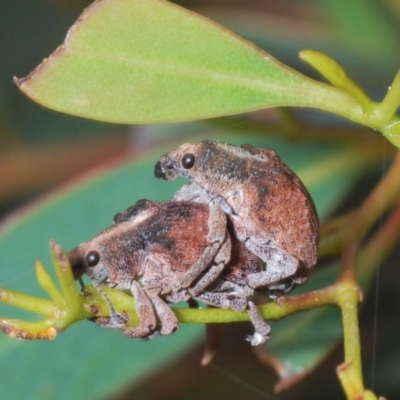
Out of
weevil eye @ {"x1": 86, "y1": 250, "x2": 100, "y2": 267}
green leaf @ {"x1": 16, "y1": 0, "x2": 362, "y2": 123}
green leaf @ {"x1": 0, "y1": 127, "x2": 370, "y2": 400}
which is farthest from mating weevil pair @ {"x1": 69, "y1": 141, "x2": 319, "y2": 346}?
green leaf @ {"x1": 0, "y1": 127, "x2": 370, "y2": 400}

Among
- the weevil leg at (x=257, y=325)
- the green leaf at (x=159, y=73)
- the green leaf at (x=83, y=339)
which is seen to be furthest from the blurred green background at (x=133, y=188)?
the green leaf at (x=159, y=73)

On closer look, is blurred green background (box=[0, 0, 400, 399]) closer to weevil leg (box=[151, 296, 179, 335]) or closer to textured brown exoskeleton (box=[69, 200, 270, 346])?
textured brown exoskeleton (box=[69, 200, 270, 346])

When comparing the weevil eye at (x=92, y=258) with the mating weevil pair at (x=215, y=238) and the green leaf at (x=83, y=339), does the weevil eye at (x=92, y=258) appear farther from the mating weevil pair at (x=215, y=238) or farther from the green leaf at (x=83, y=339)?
the green leaf at (x=83, y=339)

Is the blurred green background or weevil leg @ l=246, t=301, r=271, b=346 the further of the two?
the blurred green background

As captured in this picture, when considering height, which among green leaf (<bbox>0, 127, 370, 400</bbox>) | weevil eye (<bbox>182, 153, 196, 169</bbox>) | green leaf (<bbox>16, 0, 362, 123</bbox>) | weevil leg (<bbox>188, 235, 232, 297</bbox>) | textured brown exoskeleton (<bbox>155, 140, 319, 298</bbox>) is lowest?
green leaf (<bbox>0, 127, 370, 400</bbox>)

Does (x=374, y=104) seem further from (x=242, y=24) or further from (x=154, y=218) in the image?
(x=242, y=24)

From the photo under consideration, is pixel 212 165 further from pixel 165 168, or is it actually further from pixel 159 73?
pixel 159 73
